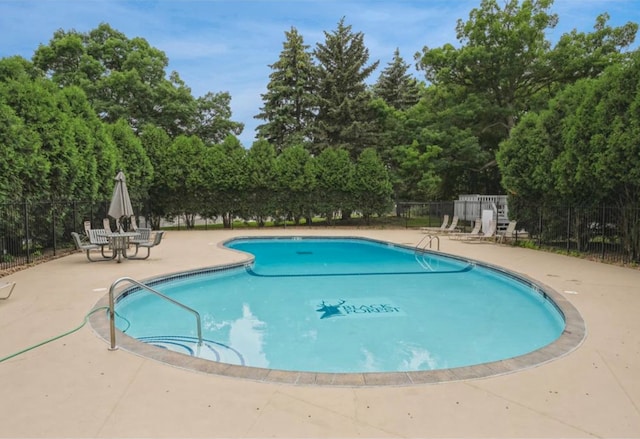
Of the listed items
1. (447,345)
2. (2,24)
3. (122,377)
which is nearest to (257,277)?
(447,345)

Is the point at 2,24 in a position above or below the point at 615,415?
above

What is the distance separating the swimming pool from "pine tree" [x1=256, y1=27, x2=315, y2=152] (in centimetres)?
1979

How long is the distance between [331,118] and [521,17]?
Answer: 12724mm

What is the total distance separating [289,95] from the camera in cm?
2920

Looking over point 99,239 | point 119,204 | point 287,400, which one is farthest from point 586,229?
point 99,239

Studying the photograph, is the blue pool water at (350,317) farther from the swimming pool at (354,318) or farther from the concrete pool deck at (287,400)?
the concrete pool deck at (287,400)

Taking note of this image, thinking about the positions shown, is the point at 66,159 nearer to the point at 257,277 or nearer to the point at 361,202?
the point at 257,277

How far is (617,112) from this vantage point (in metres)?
9.91

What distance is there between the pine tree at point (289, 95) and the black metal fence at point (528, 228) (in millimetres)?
16088

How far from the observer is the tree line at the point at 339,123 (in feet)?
35.8

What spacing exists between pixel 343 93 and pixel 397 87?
7034mm

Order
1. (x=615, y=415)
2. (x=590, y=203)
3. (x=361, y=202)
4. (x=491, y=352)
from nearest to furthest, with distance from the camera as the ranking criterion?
1. (x=615, y=415)
2. (x=491, y=352)
3. (x=590, y=203)
4. (x=361, y=202)

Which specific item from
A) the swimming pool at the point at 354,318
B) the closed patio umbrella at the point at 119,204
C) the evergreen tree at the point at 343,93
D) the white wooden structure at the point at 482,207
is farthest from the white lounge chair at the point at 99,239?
the evergreen tree at the point at 343,93

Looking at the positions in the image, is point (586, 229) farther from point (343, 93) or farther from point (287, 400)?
point (343, 93)
